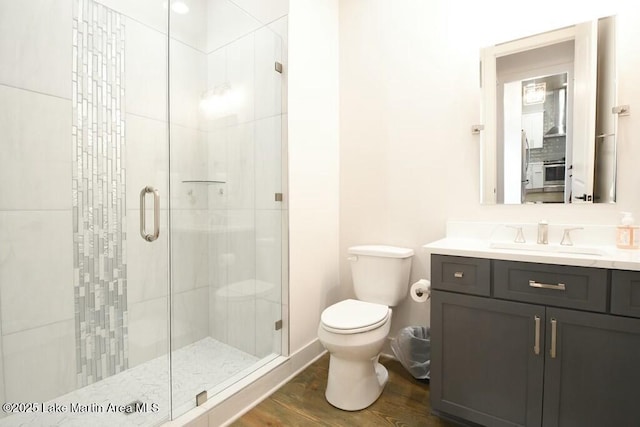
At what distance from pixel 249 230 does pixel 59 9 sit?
1.46 m

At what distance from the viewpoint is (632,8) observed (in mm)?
1463

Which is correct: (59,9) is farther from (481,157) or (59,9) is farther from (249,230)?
(481,157)

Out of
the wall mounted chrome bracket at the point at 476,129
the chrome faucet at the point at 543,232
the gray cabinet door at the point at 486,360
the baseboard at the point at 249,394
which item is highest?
the wall mounted chrome bracket at the point at 476,129

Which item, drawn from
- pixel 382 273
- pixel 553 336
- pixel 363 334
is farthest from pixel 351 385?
pixel 553 336

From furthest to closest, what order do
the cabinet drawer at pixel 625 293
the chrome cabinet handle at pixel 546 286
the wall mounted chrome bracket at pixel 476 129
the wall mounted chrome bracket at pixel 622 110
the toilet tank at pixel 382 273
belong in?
the toilet tank at pixel 382 273 < the wall mounted chrome bracket at pixel 476 129 < the wall mounted chrome bracket at pixel 622 110 < the chrome cabinet handle at pixel 546 286 < the cabinet drawer at pixel 625 293

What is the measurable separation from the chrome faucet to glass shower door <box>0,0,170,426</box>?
1.96 metres

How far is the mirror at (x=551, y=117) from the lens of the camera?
1.52 m

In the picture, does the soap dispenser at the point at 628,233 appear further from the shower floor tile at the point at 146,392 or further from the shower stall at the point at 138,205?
the shower floor tile at the point at 146,392

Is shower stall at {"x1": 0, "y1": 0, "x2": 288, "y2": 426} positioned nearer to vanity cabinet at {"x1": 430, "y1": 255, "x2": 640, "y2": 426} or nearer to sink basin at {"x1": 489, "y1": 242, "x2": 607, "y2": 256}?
vanity cabinet at {"x1": 430, "y1": 255, "x2": 640, "y2": 426}

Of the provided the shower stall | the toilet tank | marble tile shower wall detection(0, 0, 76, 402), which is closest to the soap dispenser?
the toilet tank

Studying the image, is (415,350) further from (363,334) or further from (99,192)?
(99,192)

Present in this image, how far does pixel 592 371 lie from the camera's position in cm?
115

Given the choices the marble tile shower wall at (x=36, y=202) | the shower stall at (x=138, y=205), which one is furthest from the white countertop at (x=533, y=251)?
the marble tile shower wall at (x=36, y=202)

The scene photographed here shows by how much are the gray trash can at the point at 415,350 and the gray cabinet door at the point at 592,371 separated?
2.33 feet
